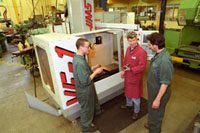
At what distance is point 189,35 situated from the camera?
4.50m

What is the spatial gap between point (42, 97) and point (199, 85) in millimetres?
3826

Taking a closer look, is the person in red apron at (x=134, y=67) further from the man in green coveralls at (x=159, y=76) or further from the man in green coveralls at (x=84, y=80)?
the man in green coveralls at (x=84, y=80)

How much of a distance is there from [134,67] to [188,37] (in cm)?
343

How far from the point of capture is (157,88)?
166 centimetres

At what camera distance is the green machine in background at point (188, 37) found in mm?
3636

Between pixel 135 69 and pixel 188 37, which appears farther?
pixel 188 37

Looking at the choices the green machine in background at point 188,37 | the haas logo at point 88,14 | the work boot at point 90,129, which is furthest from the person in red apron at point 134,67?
the green machine in background at point 188,37

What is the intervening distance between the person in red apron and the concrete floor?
519 mm

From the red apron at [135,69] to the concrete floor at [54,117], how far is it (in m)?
0.57

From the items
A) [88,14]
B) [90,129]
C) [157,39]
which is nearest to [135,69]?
[157,39]

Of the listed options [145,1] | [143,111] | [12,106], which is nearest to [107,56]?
[143,111]

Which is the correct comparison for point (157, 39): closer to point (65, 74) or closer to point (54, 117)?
point (65, 74)

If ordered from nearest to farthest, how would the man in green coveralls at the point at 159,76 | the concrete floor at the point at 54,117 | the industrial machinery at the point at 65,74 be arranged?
the man in green coveralls at the point at 159,76 < the industrial machinery at the point at 65,74 < the concrete floor at the point at 54,117

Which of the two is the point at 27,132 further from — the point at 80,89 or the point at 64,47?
the point at 64,47
